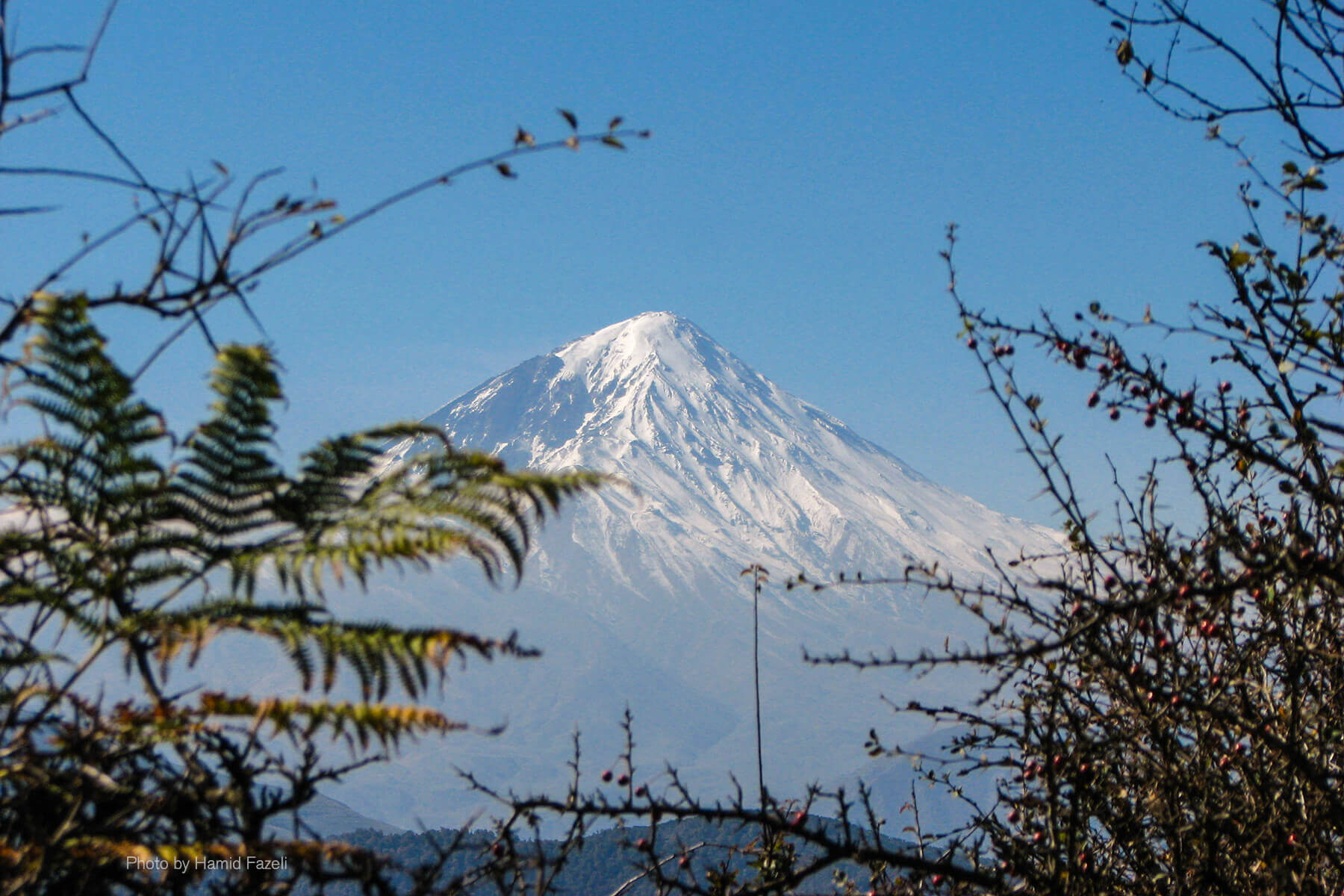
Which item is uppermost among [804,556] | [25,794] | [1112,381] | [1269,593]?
[804,556]

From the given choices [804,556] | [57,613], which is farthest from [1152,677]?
[804,556]

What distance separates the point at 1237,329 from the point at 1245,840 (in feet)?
→ 5.33

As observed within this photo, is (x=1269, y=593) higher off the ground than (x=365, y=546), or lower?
higher

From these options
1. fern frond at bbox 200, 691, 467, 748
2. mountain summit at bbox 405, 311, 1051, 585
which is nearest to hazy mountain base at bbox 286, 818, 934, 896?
fern frond at bbox 200, 691, 467, 748

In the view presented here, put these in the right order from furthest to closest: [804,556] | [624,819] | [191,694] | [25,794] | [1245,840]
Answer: [804,556], [1245,840], [624,819], [191,694], [25,794]

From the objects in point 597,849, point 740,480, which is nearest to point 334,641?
point 597,849

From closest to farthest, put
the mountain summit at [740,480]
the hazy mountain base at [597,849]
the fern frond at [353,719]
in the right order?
the fern frond at [353,719]
the hazy mountain base at [597,849]
the mountain summit at [740,480]

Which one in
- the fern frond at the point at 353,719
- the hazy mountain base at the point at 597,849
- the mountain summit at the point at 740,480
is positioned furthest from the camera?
the mountain summit at the point at 740,480

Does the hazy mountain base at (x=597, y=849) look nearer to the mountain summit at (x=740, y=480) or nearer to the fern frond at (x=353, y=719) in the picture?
the fern frond at (x=353, y=719)

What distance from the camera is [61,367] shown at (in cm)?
191

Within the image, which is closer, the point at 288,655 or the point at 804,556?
the point at 288,655

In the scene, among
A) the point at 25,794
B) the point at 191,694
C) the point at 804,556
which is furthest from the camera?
the point at 804,556

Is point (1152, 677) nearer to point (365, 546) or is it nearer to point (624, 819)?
point (624, 819)

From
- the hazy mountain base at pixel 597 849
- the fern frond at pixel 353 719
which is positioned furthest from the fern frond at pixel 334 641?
the hazy mountain base at pixel 597 849
